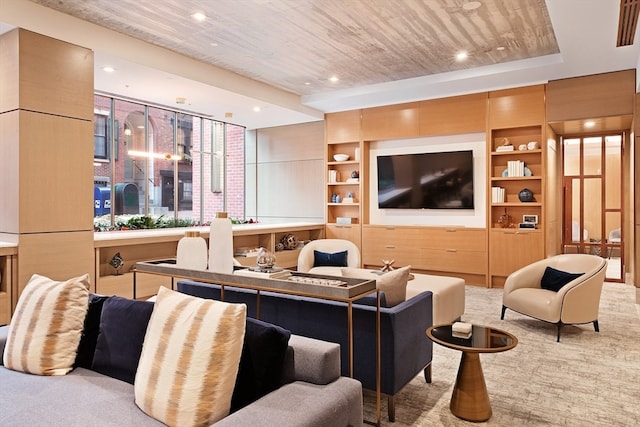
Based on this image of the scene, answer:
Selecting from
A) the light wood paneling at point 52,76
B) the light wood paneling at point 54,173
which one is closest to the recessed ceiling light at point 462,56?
the light wood paneling at point 52,76

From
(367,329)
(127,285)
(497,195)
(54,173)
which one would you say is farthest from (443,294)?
(54,173)

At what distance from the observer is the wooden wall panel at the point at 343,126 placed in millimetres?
7602

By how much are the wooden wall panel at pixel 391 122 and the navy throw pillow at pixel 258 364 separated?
5.77m

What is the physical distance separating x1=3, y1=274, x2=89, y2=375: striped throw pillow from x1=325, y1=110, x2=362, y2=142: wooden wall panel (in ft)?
19.3

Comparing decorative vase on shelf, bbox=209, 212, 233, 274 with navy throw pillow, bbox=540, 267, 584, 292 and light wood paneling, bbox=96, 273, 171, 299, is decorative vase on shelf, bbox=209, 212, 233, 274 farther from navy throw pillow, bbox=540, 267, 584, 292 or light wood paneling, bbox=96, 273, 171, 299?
navy throw pillow, bbox=540, 267, 584, 292

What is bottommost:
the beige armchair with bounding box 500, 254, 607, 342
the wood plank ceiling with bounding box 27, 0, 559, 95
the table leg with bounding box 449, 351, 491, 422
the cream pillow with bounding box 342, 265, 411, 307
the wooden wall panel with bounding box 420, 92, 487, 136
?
the table leg with bounding box 449, 351, 491, 422

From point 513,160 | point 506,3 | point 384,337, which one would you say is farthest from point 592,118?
point 384,337

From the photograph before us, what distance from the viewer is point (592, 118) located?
5.74 meters

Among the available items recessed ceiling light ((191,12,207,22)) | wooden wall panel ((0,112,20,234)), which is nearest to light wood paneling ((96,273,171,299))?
wooden wall panel ((0,112,20,234))

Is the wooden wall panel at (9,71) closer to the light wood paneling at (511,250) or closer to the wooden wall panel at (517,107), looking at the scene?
the wooden wall panel at (517,107)

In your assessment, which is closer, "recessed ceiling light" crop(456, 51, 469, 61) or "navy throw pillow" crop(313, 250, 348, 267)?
"recessed ceiling light" crop(456, 51, 469, 61)

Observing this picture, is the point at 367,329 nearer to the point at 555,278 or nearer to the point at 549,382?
the point at 549,382

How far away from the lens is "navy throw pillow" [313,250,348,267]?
19.7 ft

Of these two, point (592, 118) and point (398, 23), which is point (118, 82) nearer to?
point (398, 23)
